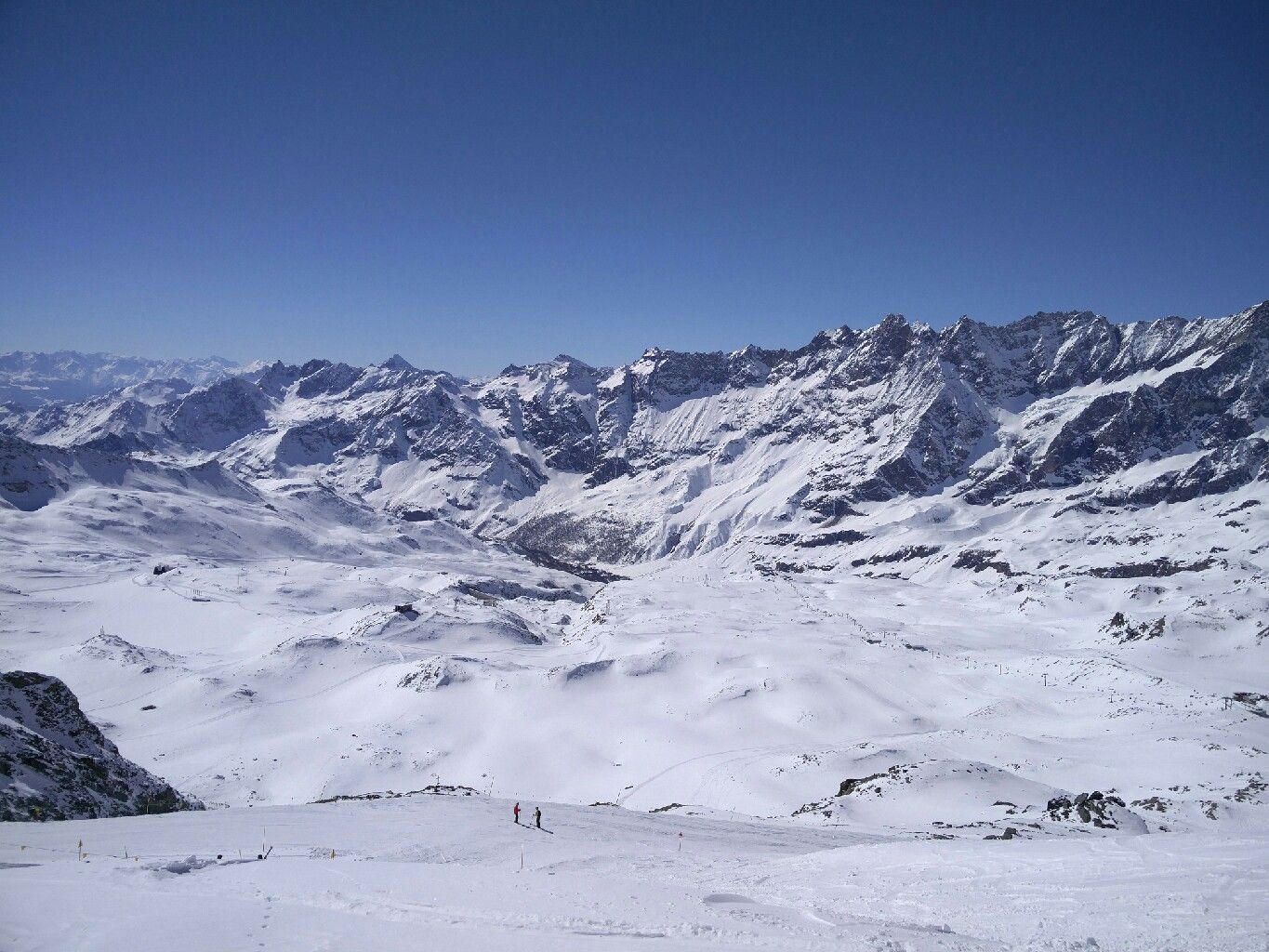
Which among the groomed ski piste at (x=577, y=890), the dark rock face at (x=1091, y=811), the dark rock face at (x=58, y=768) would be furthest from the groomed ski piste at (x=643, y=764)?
the dark rock face at (x=58, y=768)

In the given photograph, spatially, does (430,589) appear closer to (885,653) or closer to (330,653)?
(330,653)

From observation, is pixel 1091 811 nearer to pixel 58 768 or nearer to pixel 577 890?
pixel 577 890

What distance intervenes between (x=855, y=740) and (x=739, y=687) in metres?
15.5

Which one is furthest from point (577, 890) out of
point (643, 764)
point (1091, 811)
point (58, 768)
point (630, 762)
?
point (630, 762)

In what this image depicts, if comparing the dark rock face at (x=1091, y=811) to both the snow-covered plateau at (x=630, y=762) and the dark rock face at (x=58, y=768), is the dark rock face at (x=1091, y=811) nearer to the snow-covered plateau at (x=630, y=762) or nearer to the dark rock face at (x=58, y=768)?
the snow-covered plateau at (x=630, y=762)

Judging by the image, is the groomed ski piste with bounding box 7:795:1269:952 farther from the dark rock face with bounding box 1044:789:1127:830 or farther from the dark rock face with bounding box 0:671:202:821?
the dark rock face with bounding box 1044:789:1127:830

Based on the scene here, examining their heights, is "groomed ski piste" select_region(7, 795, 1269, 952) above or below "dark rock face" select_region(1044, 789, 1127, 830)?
above

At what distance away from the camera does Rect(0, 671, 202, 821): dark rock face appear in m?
26.2

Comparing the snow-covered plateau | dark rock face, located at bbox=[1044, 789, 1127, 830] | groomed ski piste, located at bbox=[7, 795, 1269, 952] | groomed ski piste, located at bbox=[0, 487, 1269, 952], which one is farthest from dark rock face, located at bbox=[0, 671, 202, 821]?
dark rock face, located at bbox=[1044, 789, 1127, 830]

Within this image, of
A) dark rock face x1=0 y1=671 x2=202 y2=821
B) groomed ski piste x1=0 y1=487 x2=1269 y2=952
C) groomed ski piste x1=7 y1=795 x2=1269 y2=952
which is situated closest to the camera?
groomed ski piste x1=7 y1=795 x2=1269 y2=952

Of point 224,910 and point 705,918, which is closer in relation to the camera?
point 224,910

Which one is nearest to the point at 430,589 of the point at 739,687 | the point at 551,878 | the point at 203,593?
the point at 203,593

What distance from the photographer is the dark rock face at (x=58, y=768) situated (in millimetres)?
26172

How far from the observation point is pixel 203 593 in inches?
5349
